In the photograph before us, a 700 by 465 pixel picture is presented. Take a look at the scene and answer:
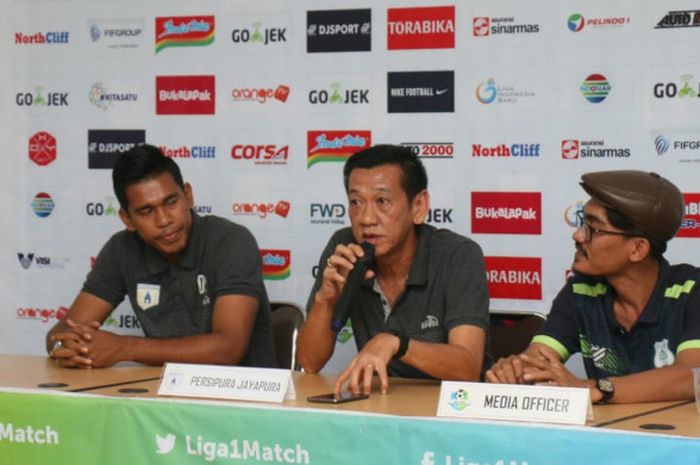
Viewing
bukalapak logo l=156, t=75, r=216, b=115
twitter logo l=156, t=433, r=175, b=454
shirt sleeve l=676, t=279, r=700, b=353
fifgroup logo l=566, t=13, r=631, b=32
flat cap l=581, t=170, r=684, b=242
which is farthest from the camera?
bukalapak logo l=156, t=75, r=216, b=115

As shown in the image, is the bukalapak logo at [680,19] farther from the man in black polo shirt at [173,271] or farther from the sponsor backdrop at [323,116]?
the man in black polo shirt at [173,271]

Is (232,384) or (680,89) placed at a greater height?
(680,89)

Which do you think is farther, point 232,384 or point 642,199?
point 642,199

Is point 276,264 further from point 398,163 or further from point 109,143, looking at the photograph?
point 398,163

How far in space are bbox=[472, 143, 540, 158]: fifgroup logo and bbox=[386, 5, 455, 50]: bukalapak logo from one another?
0.41 metres

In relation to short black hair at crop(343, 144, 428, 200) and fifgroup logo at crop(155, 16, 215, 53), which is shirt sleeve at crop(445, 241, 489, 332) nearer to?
short black hair at crop(343, 144, 428, 200)

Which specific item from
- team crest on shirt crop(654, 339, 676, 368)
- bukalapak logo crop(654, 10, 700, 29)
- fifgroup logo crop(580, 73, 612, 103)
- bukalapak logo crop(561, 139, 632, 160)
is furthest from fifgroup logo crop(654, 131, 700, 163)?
team crest on shirt crop(654, 339, 676, 368)

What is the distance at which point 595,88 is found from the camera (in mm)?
4262

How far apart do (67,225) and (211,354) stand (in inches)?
71.7

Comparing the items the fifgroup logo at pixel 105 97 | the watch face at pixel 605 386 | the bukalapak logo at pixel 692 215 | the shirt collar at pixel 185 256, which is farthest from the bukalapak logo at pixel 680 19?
the fifgroup logo at pixel 105 97

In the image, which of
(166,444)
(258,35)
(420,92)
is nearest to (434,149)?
(420,92)

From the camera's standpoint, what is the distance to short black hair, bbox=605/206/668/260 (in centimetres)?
294

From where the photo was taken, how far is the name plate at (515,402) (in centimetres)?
227

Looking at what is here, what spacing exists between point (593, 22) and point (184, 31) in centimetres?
167
